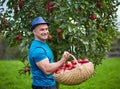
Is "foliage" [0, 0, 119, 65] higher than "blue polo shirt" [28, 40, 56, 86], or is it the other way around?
"foliage" [0, 0, 119, 65]

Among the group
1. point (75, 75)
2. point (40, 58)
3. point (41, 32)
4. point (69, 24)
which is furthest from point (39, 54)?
point (69, 24)

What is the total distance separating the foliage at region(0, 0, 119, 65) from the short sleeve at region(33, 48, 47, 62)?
5.58 feet

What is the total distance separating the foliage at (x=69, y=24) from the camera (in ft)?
20.3

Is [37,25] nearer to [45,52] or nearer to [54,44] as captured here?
[45,52]

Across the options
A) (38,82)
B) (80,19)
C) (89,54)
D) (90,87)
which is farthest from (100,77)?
(38,82)

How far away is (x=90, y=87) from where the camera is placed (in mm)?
11305

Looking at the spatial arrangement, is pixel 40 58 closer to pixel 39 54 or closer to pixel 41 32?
pixel 39 54

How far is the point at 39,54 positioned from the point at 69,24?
1868mm

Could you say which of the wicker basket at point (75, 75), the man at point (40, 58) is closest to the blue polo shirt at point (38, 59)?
the man at point (40, 58)

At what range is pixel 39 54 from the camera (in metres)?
4.27

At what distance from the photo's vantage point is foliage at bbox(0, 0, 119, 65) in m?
6.20

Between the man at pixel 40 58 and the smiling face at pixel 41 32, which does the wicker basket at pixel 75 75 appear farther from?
the smiling face at pixel 41 32

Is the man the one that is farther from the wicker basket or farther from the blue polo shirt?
the wicker basket

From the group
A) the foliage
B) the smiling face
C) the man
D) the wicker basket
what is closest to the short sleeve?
the man
